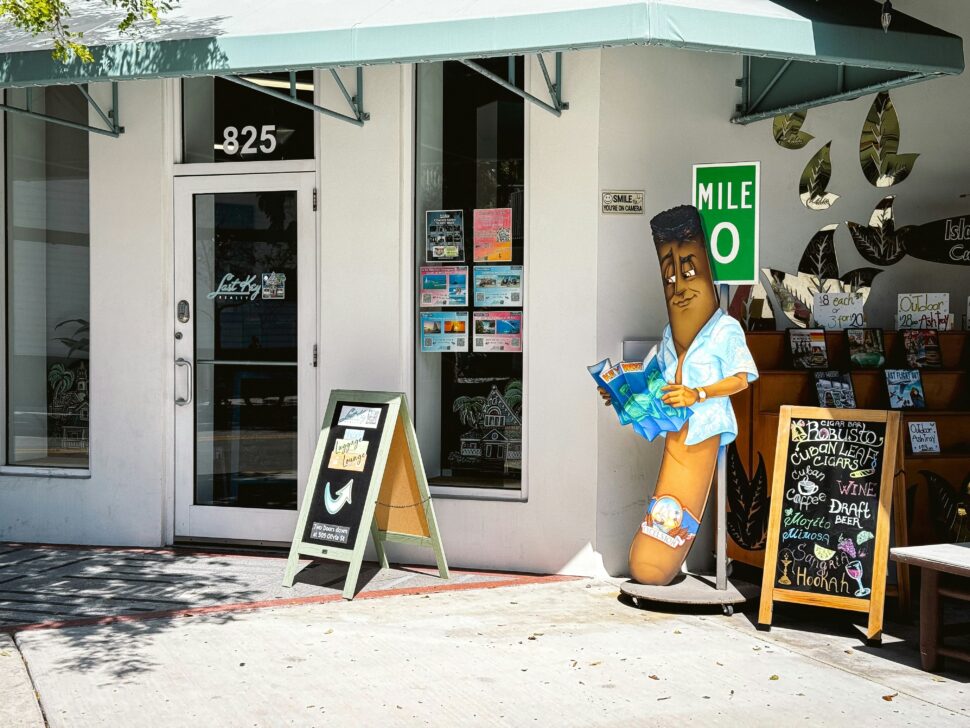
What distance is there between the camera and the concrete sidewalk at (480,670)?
4.39 metres

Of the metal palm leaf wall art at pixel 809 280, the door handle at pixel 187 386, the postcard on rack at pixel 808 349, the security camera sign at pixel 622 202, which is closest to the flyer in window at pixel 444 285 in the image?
the security camera sign at pixel 622 202

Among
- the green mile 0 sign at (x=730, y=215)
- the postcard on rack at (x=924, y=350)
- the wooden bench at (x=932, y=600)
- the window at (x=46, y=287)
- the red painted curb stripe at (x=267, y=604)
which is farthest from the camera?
the window at (x=46, y=287)

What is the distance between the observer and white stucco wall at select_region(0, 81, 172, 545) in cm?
761

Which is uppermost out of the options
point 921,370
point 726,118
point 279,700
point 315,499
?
point 726,118

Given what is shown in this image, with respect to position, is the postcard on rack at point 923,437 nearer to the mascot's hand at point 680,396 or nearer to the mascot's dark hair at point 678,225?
the mascot's hand at point 680,396

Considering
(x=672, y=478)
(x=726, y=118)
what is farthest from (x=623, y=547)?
(x=726, y=118)

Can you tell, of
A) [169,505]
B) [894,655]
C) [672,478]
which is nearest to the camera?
[894,655]

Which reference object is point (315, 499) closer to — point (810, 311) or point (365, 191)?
point (365, 191)

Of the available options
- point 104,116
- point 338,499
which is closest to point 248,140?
point 104,116

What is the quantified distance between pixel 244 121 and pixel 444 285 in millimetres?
1898

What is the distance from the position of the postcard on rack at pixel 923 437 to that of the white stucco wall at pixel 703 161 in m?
1.11

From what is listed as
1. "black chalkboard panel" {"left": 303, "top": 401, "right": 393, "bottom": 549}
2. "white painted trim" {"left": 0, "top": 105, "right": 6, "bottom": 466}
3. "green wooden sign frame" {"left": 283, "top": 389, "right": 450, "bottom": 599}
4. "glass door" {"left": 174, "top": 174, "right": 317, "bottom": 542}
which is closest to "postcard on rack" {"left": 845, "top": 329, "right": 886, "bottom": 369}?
"green wooden sign frame" {"left": 283, "top": 389, "right": 450, "bottom": 599}

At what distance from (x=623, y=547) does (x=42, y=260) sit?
4.82m

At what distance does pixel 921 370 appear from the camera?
21.4 ft
